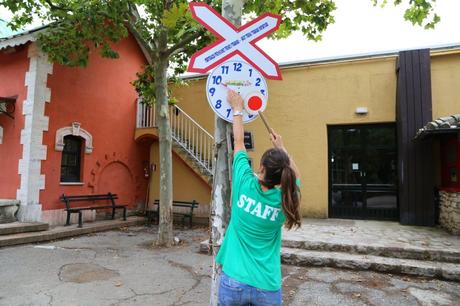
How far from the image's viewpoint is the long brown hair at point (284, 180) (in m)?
1.93

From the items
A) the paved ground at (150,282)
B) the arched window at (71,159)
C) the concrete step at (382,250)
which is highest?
the arched window at (71,159)

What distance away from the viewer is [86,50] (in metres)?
9.00

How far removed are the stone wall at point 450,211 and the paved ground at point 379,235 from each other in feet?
0.73

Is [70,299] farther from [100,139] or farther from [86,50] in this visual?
[100,139]

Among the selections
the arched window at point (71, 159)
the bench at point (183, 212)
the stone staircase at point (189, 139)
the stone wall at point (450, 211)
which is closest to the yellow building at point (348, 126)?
the stone staircase at point (189, 139)

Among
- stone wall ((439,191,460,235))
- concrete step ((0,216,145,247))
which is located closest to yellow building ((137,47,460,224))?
stone wall ((439,191,460,235))

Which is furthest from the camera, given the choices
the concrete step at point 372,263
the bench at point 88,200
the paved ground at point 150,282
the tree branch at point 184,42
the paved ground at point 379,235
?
the bench at point 88,200

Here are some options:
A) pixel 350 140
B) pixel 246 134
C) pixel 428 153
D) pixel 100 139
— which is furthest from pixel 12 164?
pixel 428 153

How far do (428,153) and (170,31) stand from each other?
24.6ft

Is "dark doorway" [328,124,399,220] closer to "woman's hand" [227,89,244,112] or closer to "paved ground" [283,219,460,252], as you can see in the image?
"paved ground" [283,219,460,252]

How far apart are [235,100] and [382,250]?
17.9 feet

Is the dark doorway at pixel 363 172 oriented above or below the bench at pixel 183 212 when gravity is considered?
above

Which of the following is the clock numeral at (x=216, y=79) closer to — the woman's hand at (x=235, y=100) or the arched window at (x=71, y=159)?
the woman's hand at (x=235, y=100)

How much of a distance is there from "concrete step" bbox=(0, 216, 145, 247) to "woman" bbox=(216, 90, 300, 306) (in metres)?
7.59
